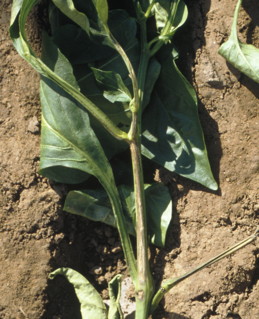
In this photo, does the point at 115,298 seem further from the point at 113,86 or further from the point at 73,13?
the point at 73,13

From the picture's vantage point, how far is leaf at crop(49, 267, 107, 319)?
60.7 inches

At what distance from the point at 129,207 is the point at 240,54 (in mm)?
423

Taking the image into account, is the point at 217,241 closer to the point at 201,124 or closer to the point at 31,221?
the point at 201,124

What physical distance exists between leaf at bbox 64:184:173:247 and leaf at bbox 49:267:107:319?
13 cm

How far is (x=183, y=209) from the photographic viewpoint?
1596 mm

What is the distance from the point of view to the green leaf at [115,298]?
1517 millimetres

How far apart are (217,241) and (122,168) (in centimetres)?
27


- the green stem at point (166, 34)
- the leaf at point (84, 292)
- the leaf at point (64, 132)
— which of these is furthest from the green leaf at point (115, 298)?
the green stem at point (166, 34)

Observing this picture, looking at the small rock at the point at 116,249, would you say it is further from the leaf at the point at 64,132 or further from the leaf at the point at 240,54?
the leaf at the point at 240,54

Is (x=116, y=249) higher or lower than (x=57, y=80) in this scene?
lower

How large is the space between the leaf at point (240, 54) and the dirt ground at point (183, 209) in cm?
4

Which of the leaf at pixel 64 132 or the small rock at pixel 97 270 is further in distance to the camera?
the small rock at pixel 97 270

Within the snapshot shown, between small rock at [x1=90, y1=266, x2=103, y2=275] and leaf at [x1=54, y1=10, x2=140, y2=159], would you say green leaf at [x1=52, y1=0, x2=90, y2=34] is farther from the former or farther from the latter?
small rock at [x1=90, y1=266, x2=103, y2=275]

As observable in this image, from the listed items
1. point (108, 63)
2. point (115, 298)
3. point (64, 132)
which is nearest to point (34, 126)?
point (64, 132)
